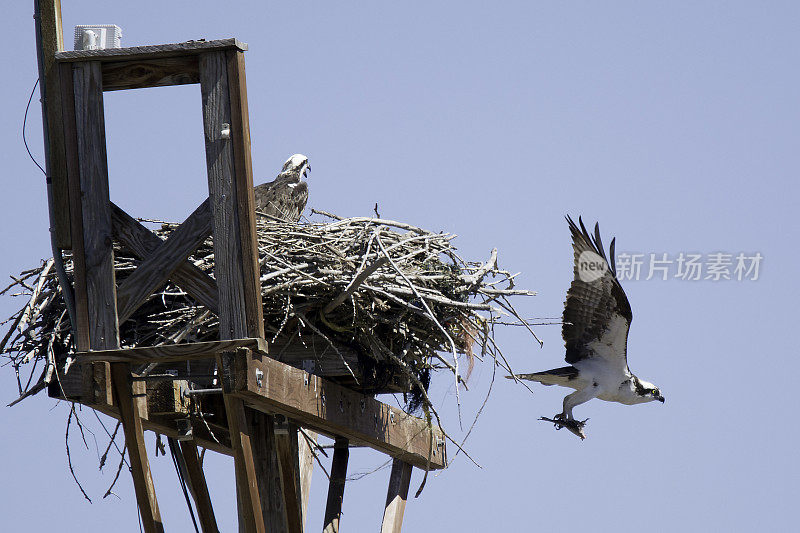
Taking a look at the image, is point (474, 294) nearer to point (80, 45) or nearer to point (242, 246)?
point (242, 246)

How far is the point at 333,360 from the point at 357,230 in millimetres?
799

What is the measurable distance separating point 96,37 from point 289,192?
135 inches

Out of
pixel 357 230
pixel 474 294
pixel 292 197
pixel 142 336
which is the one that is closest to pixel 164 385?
pixel 142 336

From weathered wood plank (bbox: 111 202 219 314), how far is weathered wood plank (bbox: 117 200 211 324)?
4cm

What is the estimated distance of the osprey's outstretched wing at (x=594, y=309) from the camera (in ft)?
24.7

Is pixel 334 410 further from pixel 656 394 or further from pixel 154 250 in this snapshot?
pixel 656 394

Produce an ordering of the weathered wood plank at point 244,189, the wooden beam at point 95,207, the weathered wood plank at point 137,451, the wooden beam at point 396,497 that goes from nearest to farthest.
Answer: the weathered wood plank at point 244,189 → the wooden beam at point 95,207 → the weathered wood plank at point 137,451 → the wooden beam at point 396,497

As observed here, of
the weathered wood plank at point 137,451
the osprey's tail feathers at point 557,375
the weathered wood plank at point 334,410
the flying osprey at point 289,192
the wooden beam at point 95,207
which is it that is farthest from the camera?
the flying osprey at point 289,192

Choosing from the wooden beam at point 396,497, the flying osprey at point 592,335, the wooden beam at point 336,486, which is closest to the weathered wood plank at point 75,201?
the wooden beam at point 336,486

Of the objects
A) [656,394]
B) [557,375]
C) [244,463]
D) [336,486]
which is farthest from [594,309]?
[244,463]

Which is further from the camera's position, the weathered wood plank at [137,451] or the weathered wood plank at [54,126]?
the weathered wood plank at [137,451]

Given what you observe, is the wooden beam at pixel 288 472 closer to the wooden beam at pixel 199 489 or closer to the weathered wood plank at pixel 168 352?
the wooden beam at pixel 199 489

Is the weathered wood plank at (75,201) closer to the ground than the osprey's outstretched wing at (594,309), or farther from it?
farther from it

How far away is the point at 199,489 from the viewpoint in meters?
6.81
